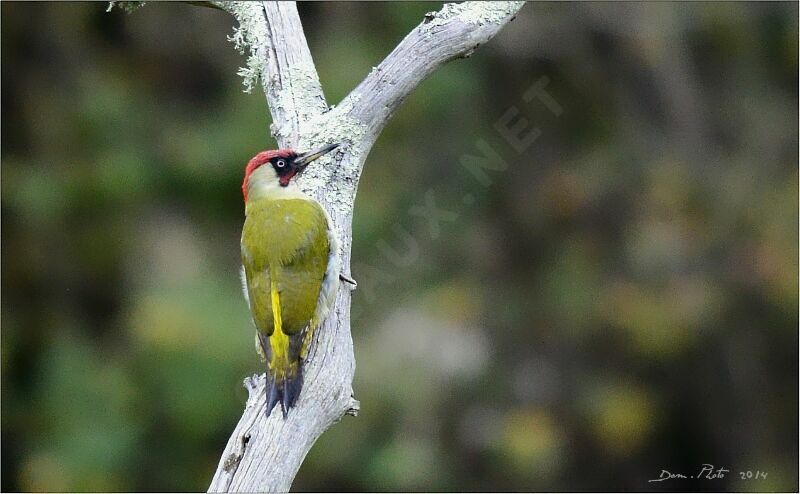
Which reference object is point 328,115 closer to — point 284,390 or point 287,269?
point 287,269

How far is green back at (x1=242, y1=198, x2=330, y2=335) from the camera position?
3.54m

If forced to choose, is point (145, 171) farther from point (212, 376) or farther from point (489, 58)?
point (489, 58)

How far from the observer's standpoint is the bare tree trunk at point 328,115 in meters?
3.27

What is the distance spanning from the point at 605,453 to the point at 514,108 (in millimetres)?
2910

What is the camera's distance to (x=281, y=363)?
3.36 metres

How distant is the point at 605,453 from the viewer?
29.0 feet

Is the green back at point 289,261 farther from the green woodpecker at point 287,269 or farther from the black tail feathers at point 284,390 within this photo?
the black tail feathers at point 284,390

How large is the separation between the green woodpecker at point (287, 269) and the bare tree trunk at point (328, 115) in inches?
1.8

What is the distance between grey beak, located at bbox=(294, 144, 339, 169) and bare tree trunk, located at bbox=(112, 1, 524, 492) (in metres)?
0.03

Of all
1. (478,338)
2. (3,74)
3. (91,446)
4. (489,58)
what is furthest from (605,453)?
(3,74)
